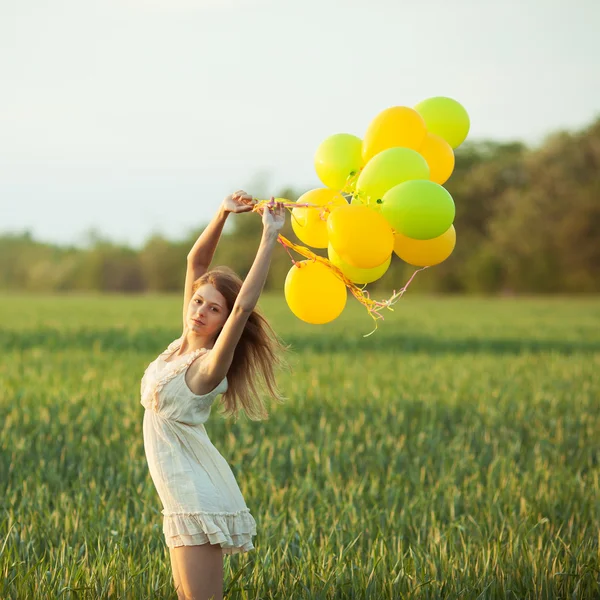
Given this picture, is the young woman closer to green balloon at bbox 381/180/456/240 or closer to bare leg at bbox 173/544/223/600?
bare leg at bbox 173/544/223/600

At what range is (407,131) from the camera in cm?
281

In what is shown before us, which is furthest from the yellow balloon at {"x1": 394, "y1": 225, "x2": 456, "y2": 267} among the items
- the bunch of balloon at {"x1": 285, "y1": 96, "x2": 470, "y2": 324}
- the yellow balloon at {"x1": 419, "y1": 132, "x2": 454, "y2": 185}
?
the yellow balloon at {"x1": 419, "y1": 132, "x2": 454, "y2": 185}

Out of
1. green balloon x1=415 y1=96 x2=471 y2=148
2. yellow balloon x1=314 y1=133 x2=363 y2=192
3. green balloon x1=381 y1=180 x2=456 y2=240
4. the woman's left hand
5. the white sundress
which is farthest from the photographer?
green balloon x1=415 y1=96 x2=471 y2=148

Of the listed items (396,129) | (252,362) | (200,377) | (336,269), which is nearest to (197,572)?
(200,377)

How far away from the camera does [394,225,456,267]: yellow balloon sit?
275 cm

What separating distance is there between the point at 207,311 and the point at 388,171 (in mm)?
763

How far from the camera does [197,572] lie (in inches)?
103

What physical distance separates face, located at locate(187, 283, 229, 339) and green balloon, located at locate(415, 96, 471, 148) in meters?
1.04

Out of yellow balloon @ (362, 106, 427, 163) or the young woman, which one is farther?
yellow balloon @ (362, 106, 427, 163)

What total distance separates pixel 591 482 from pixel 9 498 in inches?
133

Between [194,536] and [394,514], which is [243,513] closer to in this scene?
[194,536]

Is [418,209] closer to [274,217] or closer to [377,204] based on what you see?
[377,204]

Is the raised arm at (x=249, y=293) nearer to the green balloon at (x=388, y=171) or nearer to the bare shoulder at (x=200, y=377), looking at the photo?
the bare shoulder at (x=200, y=377)

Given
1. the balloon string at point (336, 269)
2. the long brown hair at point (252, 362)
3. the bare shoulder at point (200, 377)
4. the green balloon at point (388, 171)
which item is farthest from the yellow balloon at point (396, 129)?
the bare shoulder at point (200, 377)
